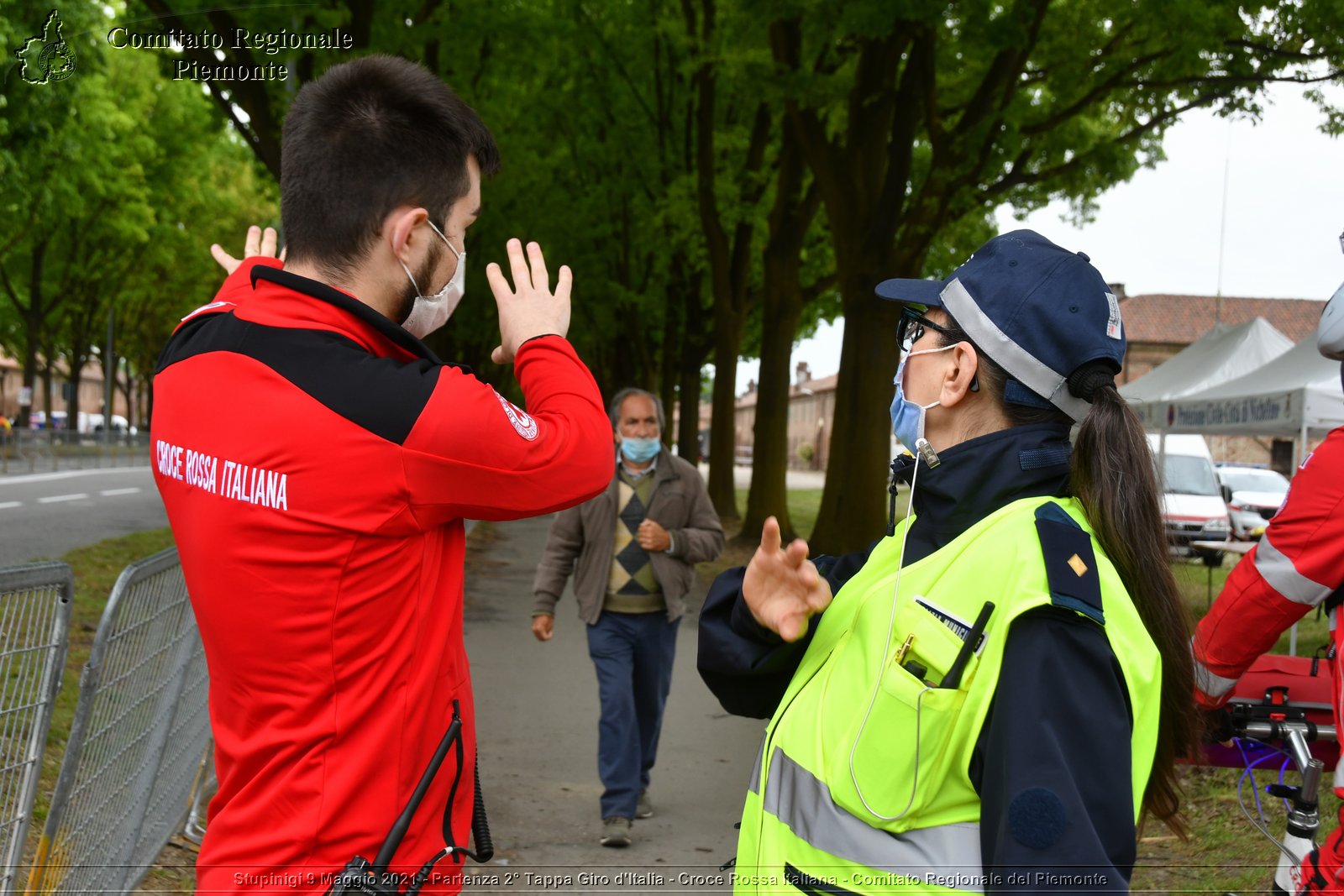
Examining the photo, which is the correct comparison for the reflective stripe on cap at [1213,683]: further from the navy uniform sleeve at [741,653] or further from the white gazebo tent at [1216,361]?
the white gazebo tent at [1216,361]

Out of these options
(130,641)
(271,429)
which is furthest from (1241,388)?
(271,429)

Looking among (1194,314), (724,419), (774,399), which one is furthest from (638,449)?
(1194,314)

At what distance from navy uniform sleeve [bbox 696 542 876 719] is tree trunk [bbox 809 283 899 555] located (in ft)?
40.3

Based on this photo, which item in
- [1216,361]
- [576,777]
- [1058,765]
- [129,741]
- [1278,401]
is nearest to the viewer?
[1058,765]

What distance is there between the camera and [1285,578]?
9.69ft

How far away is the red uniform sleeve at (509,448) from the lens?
6.59 feet

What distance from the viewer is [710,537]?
260 inches

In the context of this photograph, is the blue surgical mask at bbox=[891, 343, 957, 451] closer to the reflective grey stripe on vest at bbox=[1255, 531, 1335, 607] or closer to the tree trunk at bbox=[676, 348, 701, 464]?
the reflective grey stripe on vest at bbox=[1255, 531, 1335, 607]

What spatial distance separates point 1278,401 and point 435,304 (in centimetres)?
1262

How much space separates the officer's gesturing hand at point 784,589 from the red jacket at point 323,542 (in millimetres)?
376

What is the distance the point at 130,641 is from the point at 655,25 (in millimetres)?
18798

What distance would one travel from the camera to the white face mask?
234 cm

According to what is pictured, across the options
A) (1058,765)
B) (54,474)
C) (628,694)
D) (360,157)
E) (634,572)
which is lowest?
(54,474)

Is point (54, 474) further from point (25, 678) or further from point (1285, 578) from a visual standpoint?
point (1285, 578)
